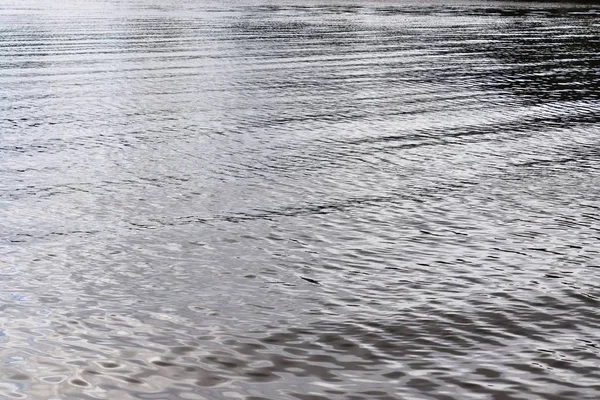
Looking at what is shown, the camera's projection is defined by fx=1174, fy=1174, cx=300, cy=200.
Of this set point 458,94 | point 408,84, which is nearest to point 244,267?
point 458,94

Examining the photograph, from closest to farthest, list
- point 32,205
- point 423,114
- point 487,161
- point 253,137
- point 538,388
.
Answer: point 538,388, point 32,205, point 487,161, point 253,137, point 423,114

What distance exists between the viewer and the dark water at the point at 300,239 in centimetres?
352

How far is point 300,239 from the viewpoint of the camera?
514cm

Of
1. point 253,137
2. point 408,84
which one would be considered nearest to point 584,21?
point 408,84

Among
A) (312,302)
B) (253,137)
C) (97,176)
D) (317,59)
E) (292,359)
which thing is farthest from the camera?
(317,59)

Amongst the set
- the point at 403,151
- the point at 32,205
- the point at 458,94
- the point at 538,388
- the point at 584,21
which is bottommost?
the point at 538,388

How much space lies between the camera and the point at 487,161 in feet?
23.3

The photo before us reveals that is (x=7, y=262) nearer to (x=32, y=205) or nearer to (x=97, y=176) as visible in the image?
(x=32, y=205)

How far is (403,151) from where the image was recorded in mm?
7473

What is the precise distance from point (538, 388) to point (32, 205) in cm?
327

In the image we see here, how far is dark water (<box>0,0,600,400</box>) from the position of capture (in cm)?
352

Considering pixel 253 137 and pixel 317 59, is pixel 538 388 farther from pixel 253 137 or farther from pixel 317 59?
pixel 317 59

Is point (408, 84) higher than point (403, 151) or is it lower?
higher

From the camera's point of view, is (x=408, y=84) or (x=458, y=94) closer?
(x=458, y=94)
